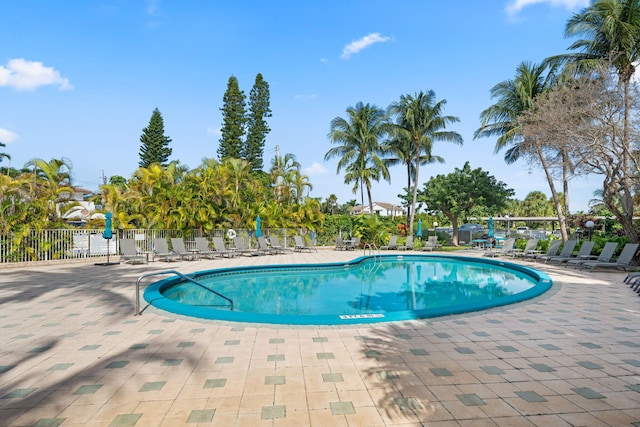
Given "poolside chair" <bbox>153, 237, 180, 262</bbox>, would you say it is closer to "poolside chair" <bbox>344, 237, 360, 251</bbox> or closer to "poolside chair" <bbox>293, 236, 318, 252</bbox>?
"poolside chair" <bbox>293, 236, 318, 252</bbox>

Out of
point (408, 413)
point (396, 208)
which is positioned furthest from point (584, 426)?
point (396, 208)

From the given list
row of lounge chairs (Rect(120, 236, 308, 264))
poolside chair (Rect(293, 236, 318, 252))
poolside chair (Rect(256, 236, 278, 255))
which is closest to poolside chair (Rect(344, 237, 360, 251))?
poolside chair (Rect(293, 236, 318, 252))

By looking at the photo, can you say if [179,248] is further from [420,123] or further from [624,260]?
[420,123]

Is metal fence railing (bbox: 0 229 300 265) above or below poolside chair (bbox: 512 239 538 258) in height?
above

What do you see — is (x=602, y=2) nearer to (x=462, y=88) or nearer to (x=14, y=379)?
(x=462, y=88)

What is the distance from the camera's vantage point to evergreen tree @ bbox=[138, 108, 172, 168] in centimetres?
3912

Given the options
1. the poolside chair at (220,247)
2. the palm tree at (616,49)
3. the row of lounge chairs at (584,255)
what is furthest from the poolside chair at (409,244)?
the poolside chair at (220,247)

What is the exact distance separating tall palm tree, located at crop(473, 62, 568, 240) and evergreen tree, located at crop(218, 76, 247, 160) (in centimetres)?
2435

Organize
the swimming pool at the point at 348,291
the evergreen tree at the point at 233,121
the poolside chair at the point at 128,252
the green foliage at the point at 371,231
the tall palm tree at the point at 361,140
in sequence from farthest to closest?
the evergreen tree at the point at 233,121 < the tall palm tree at the point at 361,140 < the green foliage at the point at 371,231 < the poolside chair at the point at 128,252 < the swimming pool at the point at 348,291

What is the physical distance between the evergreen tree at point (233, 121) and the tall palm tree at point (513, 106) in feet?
79.9

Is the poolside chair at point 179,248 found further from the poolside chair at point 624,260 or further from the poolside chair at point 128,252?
the poolside chair at point 624,260

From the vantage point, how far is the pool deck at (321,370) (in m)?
2.81

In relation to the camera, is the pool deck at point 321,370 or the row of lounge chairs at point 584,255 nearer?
the pool deck at point 321,370

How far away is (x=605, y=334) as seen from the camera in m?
4.93
